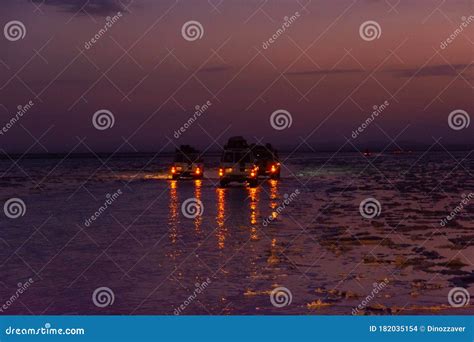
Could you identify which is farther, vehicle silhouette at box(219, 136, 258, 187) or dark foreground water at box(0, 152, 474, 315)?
vehicle silhouette at box(219, 136, 258, 187)

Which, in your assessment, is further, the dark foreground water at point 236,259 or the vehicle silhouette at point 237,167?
the vehicle silhouette at point 237,167

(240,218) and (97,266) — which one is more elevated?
(240,218)

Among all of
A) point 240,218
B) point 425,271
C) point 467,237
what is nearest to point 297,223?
point 240,218

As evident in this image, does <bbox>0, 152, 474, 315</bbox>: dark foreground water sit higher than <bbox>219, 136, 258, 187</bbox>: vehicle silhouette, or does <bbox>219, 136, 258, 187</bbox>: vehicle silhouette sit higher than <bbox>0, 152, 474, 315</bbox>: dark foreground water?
<bbox>219, 136, 258, 187</bbox>: vehicle silhouette

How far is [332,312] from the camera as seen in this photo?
9.22 metres

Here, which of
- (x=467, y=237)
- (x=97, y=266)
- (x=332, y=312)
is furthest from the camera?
(x=467, y=237)

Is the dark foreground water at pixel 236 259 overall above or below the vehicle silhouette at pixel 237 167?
below

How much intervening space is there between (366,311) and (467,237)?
26.7ft

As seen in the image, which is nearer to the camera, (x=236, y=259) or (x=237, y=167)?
(x=236, y=259)

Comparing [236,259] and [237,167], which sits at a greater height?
[237,167]

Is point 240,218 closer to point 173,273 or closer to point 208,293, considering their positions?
point 173,273

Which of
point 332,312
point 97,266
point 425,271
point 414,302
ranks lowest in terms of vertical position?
point 97,266

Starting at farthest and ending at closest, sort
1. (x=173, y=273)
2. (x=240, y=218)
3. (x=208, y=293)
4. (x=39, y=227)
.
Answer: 1. (x=240, y=218)
2. (x=39, y=227)
3. (x=173, y=273)
4. (x=208, y=293)

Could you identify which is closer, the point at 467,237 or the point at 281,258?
the point at 281,258
